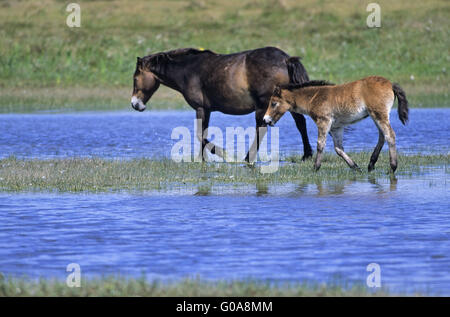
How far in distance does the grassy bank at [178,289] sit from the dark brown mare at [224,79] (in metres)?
7.90

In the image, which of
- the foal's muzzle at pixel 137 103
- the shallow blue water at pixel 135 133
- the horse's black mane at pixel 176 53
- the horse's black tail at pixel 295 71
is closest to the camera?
the horse's black tail at pixel 295 71

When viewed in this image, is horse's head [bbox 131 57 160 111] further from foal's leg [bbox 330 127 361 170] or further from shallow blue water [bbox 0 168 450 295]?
shallow blue water [bbox 0 168 450 295]

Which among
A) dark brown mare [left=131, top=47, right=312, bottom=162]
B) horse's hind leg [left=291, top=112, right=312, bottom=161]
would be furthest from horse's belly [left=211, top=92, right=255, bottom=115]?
horse's hind leg [left=291, top=112, right=312, bottom=161]

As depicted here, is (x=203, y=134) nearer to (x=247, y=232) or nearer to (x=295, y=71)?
(x=295, y=71)

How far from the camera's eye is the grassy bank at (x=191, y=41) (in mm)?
32906

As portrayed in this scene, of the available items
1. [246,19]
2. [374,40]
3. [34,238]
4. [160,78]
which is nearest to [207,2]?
[246,19]

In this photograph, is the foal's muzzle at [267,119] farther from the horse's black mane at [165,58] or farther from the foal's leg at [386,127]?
the horse's black mane at [165,58]

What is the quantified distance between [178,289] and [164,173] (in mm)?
7050

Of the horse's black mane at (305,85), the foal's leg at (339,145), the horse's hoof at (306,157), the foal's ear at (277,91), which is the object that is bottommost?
the horse's hoof at (306,157)

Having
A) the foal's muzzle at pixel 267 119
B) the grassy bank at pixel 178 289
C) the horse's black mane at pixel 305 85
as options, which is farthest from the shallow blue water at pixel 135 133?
the grassy bank at pixel 178 289

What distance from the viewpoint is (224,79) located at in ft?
52.2

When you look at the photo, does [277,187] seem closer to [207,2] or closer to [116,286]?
[116,286]

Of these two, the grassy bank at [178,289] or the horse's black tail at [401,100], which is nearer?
the grassy bank at [178,289]

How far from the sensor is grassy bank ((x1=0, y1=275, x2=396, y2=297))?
735 cm
